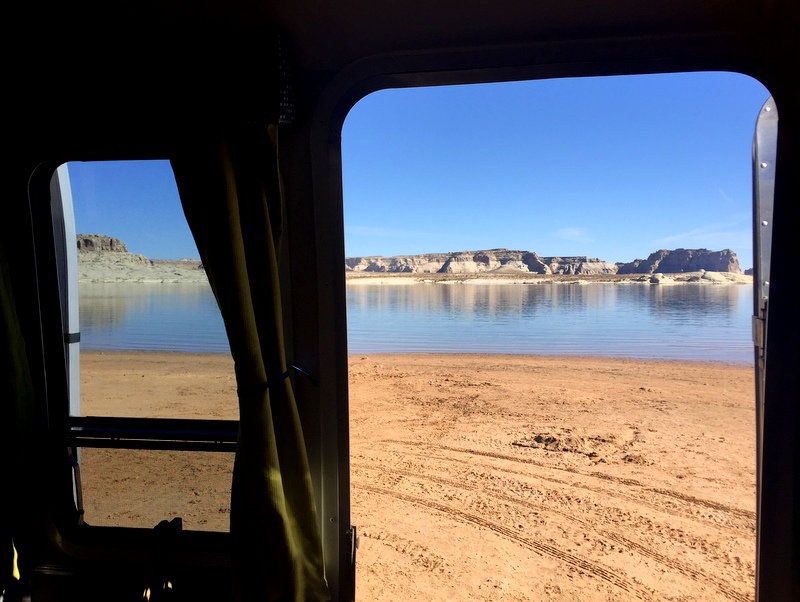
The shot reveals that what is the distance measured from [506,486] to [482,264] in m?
60.0

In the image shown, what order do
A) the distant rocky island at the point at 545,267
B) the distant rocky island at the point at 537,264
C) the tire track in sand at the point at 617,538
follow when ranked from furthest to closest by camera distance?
the distant rocky island at the point at 537,264 < the distant rocky island at the point at 545,267 < the tire track in sand at the point at 617,538

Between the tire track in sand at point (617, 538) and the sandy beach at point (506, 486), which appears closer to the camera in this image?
the sandy beach at point (506, 486)

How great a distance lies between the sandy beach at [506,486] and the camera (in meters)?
1.98

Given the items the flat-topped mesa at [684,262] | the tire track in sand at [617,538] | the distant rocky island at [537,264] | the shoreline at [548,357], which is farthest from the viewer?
the distant rocky island at [537,264]

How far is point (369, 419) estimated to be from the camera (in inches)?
245

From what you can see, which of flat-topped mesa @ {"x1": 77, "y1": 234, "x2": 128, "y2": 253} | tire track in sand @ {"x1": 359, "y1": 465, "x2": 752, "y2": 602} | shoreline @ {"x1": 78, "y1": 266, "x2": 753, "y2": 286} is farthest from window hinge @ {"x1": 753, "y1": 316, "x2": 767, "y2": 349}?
shoreline @ {"x1": 78, "y1": 266, "x2": 753, "y2": 286}

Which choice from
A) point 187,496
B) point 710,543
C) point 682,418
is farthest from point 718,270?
point 187,496

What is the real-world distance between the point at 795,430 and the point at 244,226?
6.05 ft

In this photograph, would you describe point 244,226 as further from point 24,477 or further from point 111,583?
point 111,583

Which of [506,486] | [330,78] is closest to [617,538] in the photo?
[506,486]

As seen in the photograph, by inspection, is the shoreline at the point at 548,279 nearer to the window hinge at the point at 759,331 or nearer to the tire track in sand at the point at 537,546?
the tire track in sand at the point at 537,546

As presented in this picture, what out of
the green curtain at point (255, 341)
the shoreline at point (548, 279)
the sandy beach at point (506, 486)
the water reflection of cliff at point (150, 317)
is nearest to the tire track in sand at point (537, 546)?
the sandy beach at point (506, 486)

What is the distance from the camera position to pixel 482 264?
2485 inches

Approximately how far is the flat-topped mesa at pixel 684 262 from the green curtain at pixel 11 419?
148 ft
